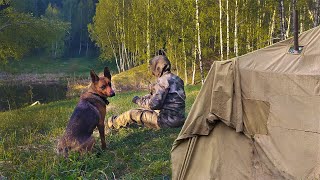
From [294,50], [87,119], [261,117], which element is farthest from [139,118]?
[294,50]

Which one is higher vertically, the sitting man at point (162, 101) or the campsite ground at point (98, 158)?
the sitting man at point (162, 101)

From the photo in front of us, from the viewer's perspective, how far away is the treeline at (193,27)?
26.0 m

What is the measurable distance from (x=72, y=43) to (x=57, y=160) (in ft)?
263

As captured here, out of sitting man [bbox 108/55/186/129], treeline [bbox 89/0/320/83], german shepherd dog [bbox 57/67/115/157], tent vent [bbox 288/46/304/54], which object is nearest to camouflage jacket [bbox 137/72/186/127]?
sitting man [bbox 108/55/186/129]

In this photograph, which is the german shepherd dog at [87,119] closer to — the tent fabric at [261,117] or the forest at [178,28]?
the tent fabric at [261,117]

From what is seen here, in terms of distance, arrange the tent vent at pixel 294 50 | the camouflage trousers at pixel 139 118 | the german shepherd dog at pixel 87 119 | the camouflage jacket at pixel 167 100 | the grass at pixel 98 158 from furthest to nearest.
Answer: the camouflage trousers at pixel 139 118 → the camouflage jacket at pixel 167 100 → the german shepherd dog at pixel 87 119 → the grass at pixel 98 158 → the tent vent at pixel 294 50

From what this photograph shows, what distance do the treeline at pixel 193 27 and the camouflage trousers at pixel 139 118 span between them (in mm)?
9342

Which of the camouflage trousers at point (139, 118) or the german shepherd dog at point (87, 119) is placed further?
the camouflage trousers at point (139, 118)

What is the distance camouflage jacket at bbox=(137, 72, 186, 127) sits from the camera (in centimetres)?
940

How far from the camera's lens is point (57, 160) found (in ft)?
23.9

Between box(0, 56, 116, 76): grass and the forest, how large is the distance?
34.9 feet

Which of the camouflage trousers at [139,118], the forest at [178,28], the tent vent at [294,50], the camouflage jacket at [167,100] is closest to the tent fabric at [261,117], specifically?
the tent vent at [294,50]

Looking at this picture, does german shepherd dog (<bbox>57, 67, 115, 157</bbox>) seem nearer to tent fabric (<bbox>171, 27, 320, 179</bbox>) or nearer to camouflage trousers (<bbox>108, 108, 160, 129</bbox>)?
camouflage trousers (<bbox>108, 108, 160, 129</bbox>)

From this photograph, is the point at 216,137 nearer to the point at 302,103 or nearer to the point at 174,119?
the point at 302,103
